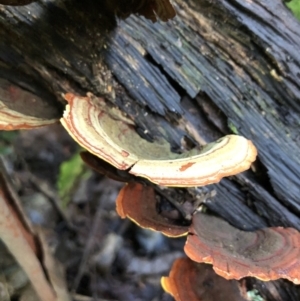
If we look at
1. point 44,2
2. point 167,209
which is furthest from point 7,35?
point 167,209

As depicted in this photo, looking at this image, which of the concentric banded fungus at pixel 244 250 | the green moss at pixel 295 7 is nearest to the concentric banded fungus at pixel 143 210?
the concentric banded fungus at pixel 244 250

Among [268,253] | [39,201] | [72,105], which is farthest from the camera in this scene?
[39,201]

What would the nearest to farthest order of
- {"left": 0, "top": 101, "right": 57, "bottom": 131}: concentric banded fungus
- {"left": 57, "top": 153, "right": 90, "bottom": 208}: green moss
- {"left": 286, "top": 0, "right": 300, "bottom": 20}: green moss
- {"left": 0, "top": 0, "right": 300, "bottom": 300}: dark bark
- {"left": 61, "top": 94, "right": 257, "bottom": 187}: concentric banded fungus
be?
{"left": 61, "top": 94, "right": 257, "bottom": 187}: concentric banded fungus, {"left": 0, "top": 101, "right": 57, "bottom": 131}: concentric banded fungus, {"left": 0, "top": 0, "right": 300, "bottom": 300}: dark bark, {"left": 286, "top": 0, "right": 300, "bottom": 20}: green moss, {"left": 57, "top": 153, "right": 90, "bottom": 208}: green moss

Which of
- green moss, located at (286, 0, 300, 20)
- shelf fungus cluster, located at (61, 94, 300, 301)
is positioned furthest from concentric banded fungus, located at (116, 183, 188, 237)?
green moss, located at (286, 0, 300, 20)

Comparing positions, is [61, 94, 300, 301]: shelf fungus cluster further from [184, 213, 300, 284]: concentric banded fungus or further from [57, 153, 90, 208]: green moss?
[57, 153, 90, 208]: green moss

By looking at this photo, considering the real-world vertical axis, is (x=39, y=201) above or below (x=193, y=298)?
below

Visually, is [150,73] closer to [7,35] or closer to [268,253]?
[7,35]

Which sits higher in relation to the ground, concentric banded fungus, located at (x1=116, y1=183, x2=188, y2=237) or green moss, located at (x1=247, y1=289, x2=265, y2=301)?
concentric banded fungus, located at (x1=116, y1=183, x2=188, y2=237)

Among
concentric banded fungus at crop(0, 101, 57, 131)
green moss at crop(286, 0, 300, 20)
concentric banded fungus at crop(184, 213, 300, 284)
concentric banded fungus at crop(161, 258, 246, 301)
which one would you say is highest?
green moss at crop(286, 0, 300, 20)
